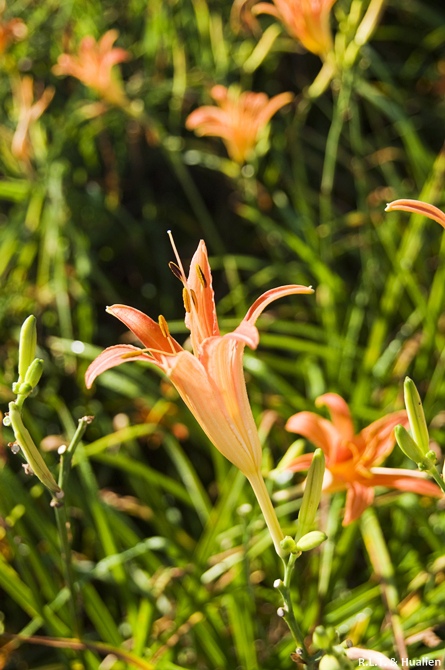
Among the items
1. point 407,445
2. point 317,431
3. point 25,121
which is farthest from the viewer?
point 25,121

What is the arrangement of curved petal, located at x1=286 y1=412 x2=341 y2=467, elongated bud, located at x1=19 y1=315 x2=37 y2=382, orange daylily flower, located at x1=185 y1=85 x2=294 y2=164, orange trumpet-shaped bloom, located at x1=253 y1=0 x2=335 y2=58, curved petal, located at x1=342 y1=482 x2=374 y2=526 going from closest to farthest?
elongated bud, located at x1=19 y1=315 x2=37 y2=382 → curved petal, located at x1=342 y1=482 x2=374 y2=526 → curved petal, located at x1=286 y1=412 x2=341 y2=467 → orange trumpet-shaped bloom, located at x1=253 y1=0 x2=335 y2=58 → orange daylily flower, located at x1=185 y1=85 x2=294 y2=164

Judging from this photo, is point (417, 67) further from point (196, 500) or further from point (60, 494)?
point (60, 494)

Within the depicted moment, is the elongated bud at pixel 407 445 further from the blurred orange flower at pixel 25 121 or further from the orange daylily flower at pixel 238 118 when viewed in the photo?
the blurred orange flower at pixel 25 121

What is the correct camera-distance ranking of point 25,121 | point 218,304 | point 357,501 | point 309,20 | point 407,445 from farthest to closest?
1. point 218,304
2. point 25,121
3. point 309,20
4. point 357,501
5. point 407,445

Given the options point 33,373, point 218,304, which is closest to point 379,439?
point 33,373

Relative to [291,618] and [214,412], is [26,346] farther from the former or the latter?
[291,618]

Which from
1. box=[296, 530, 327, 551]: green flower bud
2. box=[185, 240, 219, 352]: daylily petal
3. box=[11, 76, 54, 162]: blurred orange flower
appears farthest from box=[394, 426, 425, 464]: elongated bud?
box=[11, 76, 54, 162]: blurred orange flower

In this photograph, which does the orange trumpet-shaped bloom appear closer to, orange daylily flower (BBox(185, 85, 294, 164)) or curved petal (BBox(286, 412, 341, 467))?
orange daylily flower (BBox(185, 85, 294, 164))
